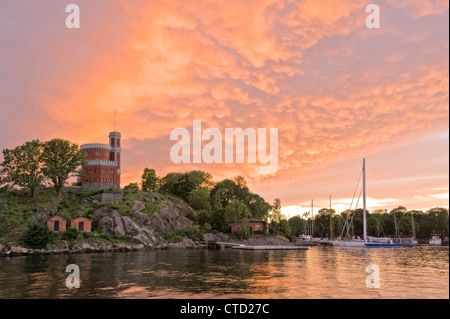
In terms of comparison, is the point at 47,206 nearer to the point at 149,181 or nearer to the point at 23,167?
the point at 23,167

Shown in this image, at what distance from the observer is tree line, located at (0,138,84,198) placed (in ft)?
302

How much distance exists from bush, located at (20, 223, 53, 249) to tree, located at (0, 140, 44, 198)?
2517cm

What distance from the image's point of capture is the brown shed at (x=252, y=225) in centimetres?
10800

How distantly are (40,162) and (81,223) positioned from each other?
26.4 meters

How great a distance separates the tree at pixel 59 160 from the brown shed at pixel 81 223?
1971 cm

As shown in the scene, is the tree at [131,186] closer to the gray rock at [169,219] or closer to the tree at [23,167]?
the gray rock at [169,219]

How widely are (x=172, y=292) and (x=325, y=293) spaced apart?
476 inches

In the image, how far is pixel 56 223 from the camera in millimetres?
79875

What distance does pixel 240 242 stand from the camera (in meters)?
101

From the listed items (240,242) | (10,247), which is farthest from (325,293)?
(240,242)

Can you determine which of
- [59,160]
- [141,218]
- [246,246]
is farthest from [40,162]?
[246,246]

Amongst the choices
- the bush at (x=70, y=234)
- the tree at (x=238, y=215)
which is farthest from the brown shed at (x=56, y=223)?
the tree at (x=238, y=215)

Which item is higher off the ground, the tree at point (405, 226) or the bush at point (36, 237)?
the bush at point (36, 237)
